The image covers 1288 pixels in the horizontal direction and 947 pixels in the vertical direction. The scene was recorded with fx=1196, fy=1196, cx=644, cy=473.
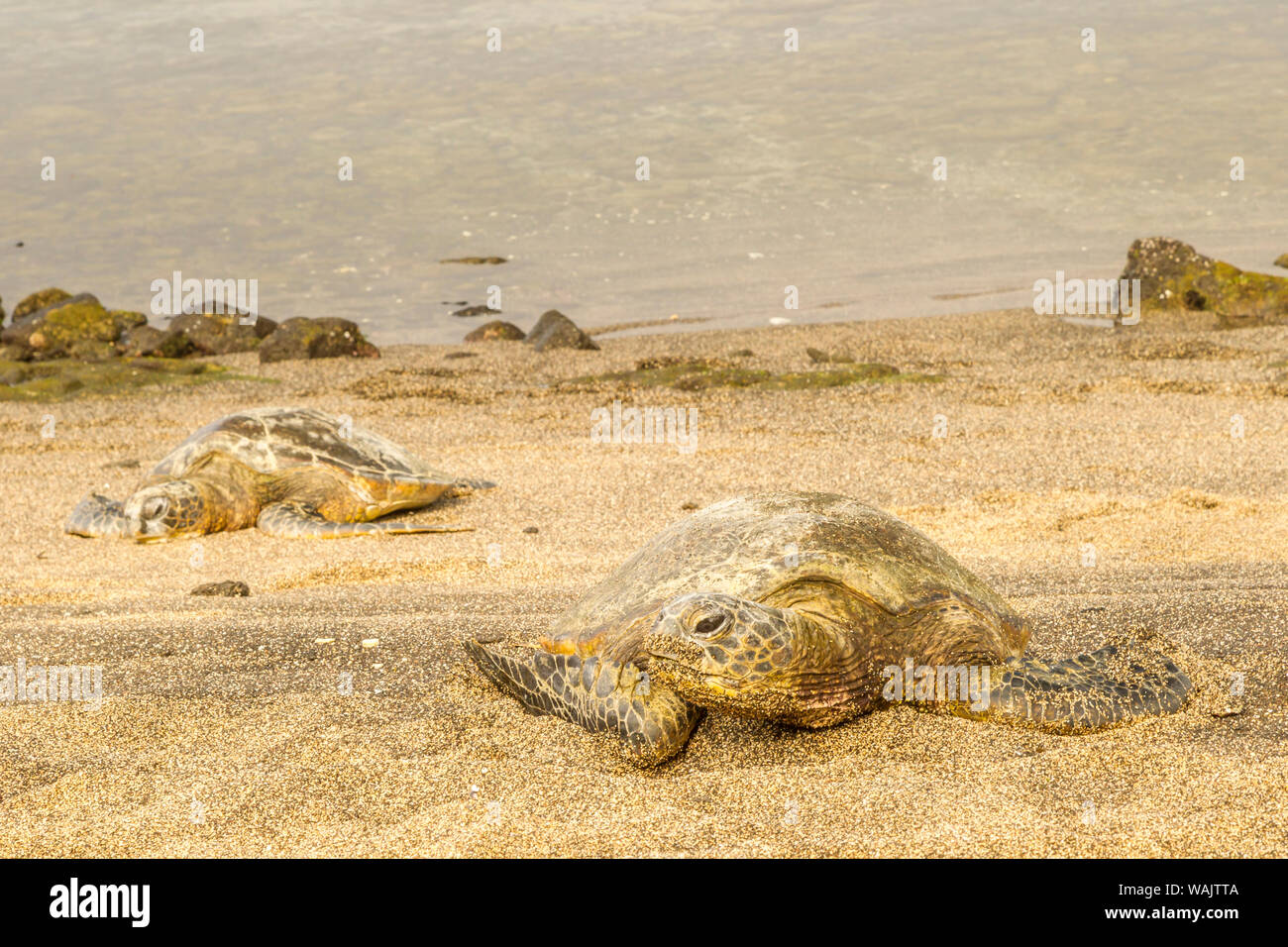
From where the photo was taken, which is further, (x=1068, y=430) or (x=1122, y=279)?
(x=1122, y=279)

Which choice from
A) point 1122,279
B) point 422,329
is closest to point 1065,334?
point 1122,279

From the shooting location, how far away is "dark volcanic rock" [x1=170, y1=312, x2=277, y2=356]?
1747 cm

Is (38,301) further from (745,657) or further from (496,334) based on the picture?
(745,657)

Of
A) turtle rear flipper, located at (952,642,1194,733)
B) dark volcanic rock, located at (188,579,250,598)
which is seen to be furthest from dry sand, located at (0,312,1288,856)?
dark volcanic rock, located at (188,579,250,598)

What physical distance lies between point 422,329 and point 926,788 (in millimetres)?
17078

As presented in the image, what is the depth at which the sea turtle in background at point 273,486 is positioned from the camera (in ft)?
26.5

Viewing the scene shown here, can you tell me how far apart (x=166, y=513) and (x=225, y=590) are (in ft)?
6.50

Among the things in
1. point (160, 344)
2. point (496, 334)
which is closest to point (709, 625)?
point (496, 334)

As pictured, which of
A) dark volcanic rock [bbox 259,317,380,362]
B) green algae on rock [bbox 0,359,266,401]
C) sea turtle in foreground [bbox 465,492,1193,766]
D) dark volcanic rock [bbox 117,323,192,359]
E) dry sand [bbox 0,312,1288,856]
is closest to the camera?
dry sand [bbox 0,312,1288,856]

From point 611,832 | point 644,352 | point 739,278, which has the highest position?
point 739,278

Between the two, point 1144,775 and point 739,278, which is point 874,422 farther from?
point 739,278

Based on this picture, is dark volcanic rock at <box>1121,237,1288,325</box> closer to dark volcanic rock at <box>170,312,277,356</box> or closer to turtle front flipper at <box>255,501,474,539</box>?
turtle front flipper at <box>255,501,474,539</box>

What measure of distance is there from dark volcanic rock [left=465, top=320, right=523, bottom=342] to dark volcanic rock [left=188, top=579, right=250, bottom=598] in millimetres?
11209

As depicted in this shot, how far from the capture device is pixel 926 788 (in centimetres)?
329
